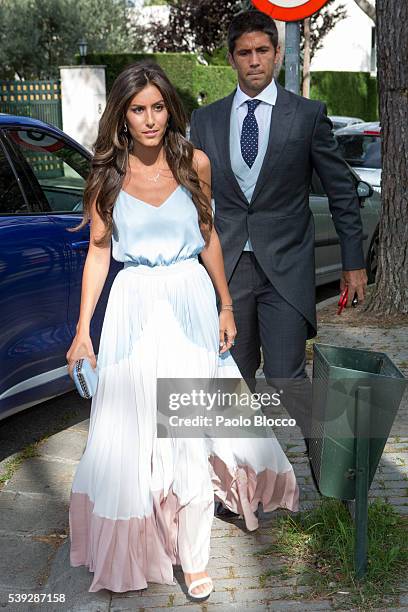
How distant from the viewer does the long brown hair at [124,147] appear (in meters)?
3.43

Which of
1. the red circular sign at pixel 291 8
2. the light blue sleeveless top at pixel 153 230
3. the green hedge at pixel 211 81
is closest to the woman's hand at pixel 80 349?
the light blue sleeveless top at pixel 153 230

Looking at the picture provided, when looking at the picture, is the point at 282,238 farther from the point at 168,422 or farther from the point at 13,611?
the point at 13,611

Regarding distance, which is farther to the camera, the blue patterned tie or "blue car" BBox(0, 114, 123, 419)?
"blue car" BBox(0, 114, 123, 419)

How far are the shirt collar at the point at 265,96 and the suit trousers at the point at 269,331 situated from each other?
0.63m

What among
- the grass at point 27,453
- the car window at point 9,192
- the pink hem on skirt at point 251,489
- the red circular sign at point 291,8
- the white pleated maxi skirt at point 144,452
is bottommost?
the grass at point 27,453

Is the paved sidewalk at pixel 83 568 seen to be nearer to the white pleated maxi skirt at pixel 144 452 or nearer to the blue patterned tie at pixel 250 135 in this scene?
the white pleated maxi skirt at pixel 144 452

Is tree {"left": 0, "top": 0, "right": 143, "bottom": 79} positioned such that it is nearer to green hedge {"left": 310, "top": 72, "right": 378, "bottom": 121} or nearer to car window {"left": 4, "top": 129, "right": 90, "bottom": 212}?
green hedge {"left": 310, "top": 72, "right": 378, "bottom": 121}

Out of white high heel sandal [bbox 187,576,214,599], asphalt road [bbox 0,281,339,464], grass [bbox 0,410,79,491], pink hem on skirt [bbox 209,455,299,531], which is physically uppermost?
pink hem on skirt [bbox 209,455,299,531]

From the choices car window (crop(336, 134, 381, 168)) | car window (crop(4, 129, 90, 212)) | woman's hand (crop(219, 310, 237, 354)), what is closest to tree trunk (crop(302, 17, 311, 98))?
car window (crop(336, 134, 381, 168))

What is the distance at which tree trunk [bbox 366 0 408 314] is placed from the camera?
7637 millimetres

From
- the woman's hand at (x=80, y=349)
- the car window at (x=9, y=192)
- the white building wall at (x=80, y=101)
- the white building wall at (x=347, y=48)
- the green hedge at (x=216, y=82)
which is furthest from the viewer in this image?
the white building wall at (x=347, y=48)

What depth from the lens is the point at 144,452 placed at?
3.46 m

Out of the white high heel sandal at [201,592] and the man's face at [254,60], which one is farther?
the man's face at [254,60]

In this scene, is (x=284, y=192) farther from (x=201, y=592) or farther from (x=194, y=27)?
(x=194, y=27)
